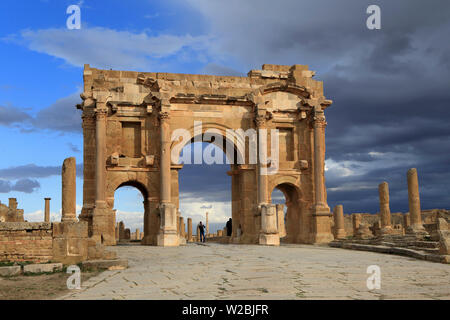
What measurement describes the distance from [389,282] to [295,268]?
2.40m

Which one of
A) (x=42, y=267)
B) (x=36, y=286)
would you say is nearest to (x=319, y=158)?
(x=42, y=267)

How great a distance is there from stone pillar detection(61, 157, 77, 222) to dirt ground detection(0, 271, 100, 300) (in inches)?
176

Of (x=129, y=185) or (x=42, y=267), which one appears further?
(x=129, y=185)

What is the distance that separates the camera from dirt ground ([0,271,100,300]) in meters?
7.42

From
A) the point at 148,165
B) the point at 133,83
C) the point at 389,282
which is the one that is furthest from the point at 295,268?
the point at 133,83

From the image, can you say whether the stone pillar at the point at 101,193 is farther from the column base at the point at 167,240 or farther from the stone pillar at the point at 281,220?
the stone pillar at the point at 281,220

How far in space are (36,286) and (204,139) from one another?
15750mm

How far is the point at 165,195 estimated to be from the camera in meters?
21.2

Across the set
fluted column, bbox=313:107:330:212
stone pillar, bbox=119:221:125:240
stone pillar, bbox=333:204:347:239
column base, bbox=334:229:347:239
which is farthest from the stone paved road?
stone pillar, bbox=119:221:125:240

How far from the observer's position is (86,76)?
22188 millimetres

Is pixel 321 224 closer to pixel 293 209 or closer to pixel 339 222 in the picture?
pixel 293 209

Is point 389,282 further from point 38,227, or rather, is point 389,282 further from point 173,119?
point 173,119

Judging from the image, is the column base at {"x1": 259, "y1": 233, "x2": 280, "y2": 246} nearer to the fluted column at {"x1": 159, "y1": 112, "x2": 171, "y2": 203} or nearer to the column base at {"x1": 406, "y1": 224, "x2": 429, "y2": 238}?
the fluted column at {"x1": 159, "y1": 112, "x2": 171, "y2": 203}

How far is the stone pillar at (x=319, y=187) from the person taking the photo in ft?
74.3
